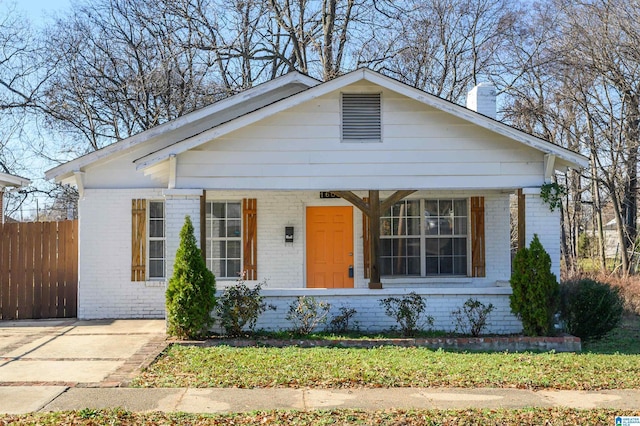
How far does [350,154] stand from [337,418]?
18.7ft

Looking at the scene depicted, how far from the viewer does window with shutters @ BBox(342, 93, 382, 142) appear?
11672mm

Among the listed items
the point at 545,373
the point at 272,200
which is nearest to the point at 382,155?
the point at 272,200

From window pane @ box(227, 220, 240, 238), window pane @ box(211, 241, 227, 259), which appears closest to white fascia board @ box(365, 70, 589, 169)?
window pane @ box(227, 220, 240, 238)

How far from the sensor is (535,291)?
11109 mm

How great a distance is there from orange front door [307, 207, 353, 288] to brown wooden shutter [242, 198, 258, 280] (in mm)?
1145

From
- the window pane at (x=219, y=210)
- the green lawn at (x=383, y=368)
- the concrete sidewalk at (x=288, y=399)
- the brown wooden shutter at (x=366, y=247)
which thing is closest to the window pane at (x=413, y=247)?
the brown wooden shutter at (x=366, y=247)

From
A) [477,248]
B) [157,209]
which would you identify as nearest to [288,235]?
[157,209]

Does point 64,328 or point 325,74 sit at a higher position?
point 325,74

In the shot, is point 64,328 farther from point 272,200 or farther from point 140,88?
point 140,88

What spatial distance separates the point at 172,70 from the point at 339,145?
551 inches

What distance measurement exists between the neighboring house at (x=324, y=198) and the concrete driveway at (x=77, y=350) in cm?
105

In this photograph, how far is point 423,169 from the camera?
11.7 metres

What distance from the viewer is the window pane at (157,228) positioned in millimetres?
14386

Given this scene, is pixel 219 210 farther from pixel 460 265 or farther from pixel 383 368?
pixel 383 368
